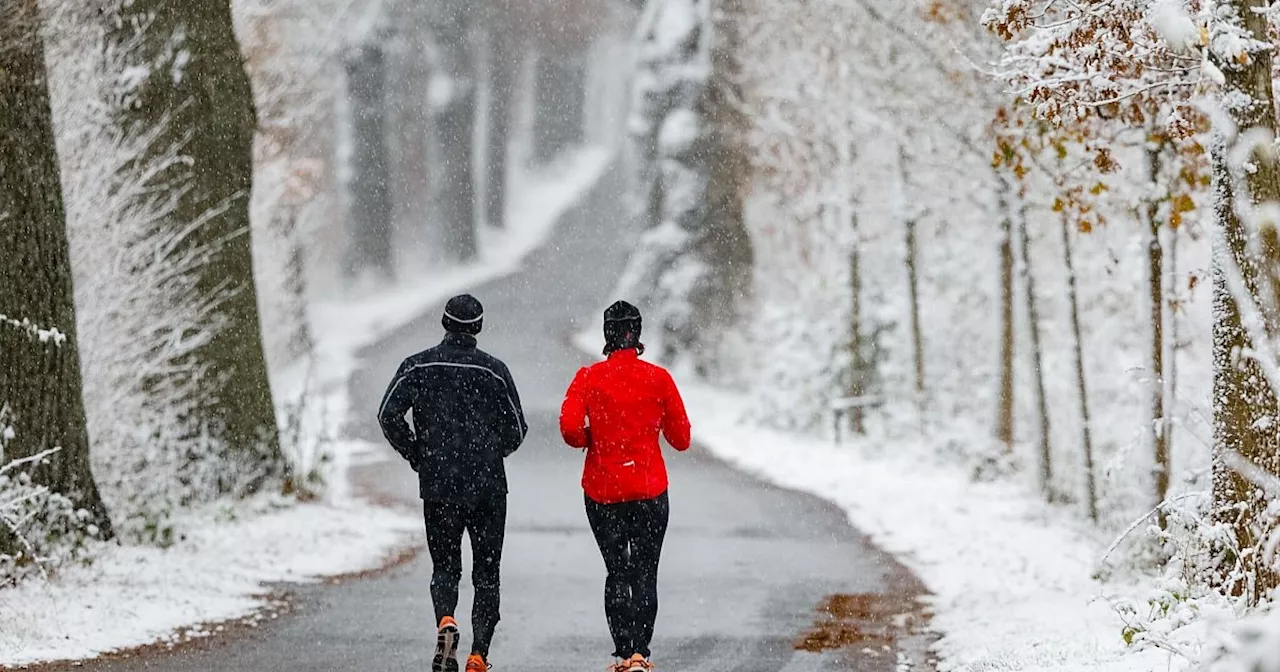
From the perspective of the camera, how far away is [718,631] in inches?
376

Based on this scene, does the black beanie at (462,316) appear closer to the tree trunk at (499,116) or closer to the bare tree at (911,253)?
the bare tree at (911,253)

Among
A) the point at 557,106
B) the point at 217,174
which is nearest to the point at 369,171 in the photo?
the point at 557,106

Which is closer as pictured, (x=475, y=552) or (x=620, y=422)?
(x=620, y=422)

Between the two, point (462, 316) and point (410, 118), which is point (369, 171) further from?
point (462, 316)

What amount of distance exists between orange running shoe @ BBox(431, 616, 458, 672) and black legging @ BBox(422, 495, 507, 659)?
129 mm

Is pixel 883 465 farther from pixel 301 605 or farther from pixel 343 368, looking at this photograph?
pixel 343 368

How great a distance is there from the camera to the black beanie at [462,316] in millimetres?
7352

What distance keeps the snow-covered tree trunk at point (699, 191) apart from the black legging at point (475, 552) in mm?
23678

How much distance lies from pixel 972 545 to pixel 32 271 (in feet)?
25.9

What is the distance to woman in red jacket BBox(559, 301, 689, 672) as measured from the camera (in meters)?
7.27

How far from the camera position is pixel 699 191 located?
31344mm

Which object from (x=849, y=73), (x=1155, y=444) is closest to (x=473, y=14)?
(x=849, y=73)

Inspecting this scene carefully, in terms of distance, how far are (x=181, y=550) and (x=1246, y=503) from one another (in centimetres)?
776

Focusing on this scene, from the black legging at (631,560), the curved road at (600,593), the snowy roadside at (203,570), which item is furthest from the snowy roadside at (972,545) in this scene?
the snowy roadside at (203,570)
